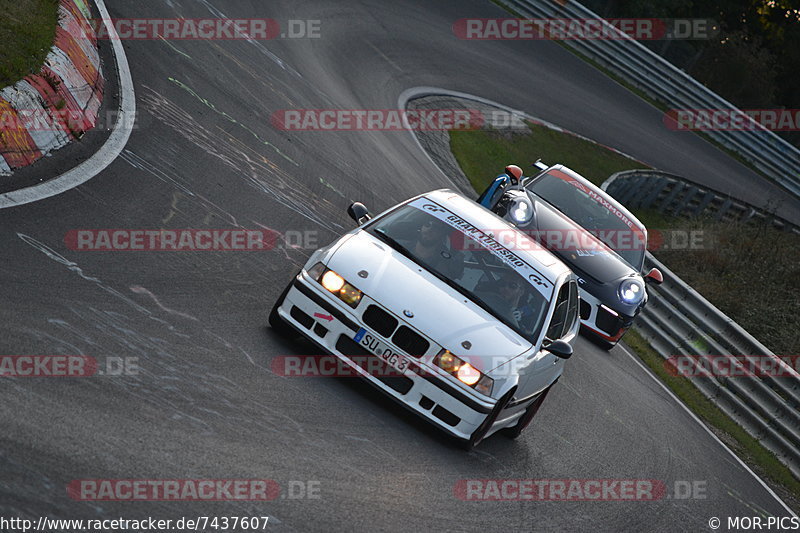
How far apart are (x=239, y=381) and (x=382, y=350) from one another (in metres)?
1.09

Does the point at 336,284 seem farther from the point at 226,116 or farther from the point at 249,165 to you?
the point at 226,116

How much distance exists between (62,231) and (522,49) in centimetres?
1991

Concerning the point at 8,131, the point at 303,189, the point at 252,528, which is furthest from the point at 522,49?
the point at 252,528

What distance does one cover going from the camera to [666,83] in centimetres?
2805

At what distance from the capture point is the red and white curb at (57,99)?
8047 mm

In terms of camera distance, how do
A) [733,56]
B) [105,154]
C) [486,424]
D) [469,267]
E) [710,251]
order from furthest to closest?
[733,56] → [710,251] → [105,154] → [469,267] → [486,424]

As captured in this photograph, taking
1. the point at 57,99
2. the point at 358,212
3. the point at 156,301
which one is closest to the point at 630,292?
the point at 358,212

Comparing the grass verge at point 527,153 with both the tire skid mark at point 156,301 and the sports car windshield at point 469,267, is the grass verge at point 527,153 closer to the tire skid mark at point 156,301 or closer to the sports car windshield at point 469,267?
the sports car windshield at point 469,267

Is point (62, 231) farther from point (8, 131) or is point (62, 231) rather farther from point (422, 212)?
point (422, 212)

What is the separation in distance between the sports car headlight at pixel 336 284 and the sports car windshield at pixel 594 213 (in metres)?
6.43

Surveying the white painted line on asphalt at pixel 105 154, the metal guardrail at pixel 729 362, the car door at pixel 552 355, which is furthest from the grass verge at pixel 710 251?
the white painted line on asphalt at pixel 105 154

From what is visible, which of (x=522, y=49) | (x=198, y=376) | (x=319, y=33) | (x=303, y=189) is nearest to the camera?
(x=198, y=376)

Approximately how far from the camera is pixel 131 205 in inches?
337

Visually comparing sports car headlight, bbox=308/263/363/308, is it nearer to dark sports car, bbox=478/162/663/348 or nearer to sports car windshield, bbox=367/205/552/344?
sports car windshield, bbox=367/205/552/344
